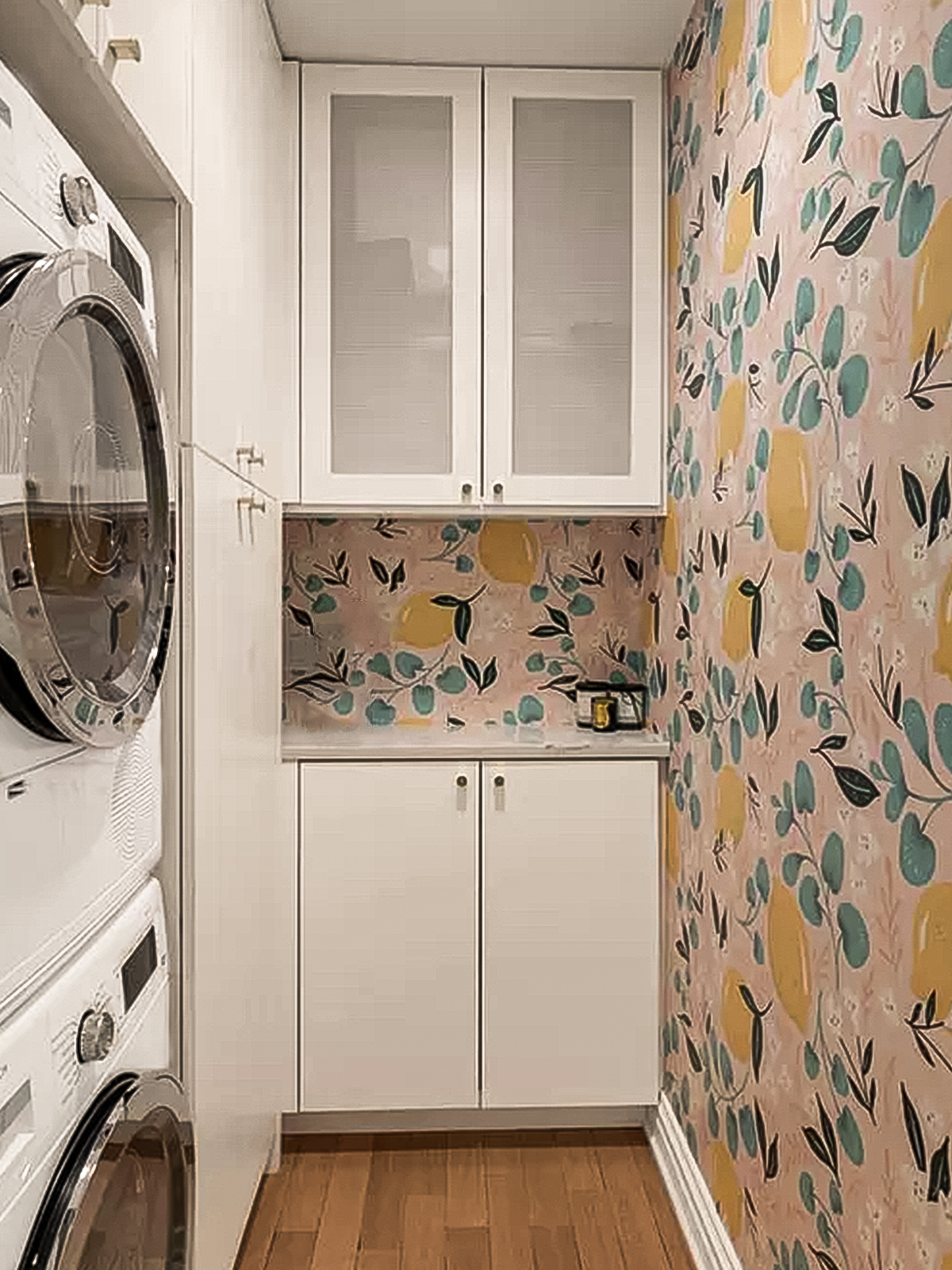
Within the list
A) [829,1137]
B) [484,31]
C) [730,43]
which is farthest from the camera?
[484,31]

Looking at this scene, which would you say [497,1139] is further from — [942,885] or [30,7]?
[30,7]

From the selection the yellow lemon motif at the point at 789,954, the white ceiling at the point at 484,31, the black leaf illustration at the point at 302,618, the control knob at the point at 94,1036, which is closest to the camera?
the control knob at the point at 94,1036

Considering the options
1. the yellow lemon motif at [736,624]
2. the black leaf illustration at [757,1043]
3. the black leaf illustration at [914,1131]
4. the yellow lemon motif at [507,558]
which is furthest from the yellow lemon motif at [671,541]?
the black leaf illustration at [914,1131]

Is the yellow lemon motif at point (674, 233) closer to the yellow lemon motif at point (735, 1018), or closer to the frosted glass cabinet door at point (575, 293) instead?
the frosted glass cabinet door at point (575, 293)

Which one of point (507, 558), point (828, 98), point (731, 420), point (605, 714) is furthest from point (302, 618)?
point (828, 98)

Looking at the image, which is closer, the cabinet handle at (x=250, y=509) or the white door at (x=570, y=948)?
the cabinet handle at (x=250, y=509)

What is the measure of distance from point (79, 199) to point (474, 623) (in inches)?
88.3

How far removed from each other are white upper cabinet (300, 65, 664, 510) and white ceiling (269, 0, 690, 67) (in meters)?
0.05

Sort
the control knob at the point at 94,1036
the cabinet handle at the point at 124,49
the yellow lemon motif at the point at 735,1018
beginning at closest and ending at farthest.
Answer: the control knob at the point at 94,1036 → the cabinet handle at the point at 124,49 → the yellow lemon motif at the point at 735,1018

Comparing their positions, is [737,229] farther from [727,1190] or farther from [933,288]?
[727,1190]

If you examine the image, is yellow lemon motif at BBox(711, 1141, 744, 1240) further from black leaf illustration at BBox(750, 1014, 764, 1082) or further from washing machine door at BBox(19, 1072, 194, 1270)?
washing machine door at BBox(19, 1072, 194, 1270)

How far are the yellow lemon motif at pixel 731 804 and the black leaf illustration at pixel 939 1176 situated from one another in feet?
2.83

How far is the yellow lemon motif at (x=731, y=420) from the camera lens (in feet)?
7.41

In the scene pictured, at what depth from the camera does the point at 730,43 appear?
2355 mm
